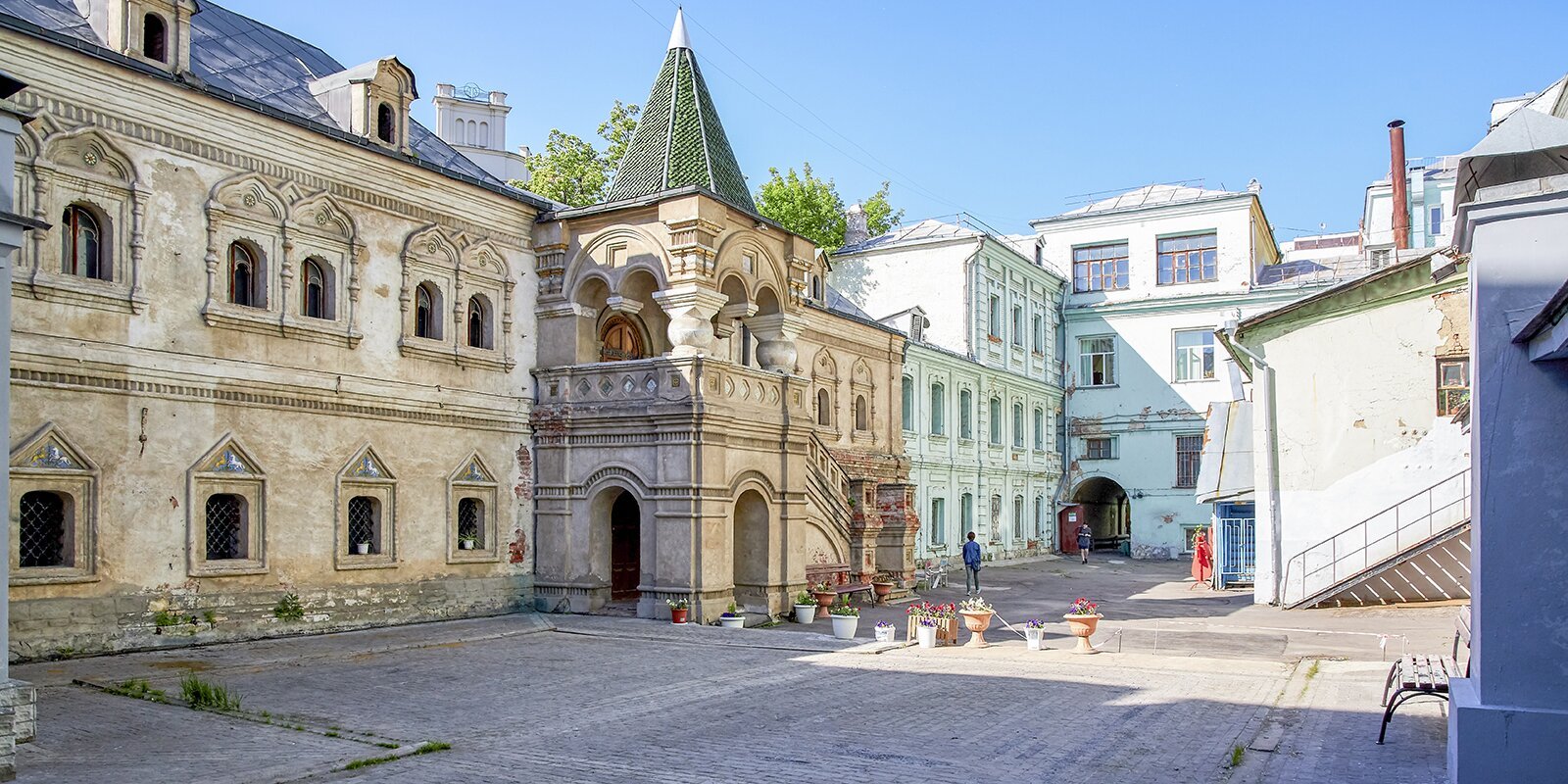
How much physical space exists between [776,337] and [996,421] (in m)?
20.3

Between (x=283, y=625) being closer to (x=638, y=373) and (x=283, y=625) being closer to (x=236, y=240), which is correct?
(x=236, y=240)

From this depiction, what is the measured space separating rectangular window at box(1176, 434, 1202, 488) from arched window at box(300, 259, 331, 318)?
33.0m

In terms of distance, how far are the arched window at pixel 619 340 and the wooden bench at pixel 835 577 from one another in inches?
199

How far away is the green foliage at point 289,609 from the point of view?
53.7 ft

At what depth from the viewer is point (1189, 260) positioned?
146 feet

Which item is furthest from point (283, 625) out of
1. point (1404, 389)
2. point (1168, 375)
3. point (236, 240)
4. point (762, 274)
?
point (1168, 375)

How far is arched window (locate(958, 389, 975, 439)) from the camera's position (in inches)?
1528

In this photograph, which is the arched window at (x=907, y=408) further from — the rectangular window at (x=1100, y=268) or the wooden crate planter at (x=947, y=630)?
the wooden crate planter at (x=947, y=630)

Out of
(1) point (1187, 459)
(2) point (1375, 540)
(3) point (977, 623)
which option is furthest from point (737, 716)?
(1) point (1187, 459)

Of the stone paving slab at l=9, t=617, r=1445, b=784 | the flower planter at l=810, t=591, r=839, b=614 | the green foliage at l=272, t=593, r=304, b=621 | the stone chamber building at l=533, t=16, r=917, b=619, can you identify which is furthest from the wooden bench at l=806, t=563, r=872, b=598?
the green foliage at l=272, t=593, r=304, b=621

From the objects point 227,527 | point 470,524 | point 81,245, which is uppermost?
point 81,245

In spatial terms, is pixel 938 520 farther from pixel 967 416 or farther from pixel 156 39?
pixel 156 39

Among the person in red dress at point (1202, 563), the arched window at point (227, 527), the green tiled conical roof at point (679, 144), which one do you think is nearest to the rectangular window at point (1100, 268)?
the person in red dress at point (1202, 563)

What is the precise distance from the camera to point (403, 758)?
9391mm
